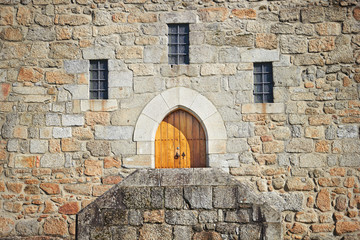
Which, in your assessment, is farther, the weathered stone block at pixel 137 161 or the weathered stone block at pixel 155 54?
the weathered stone block at pixel 155 54

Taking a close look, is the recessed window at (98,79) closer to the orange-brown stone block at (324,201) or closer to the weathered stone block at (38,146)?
the weathered stone block at (38,146)

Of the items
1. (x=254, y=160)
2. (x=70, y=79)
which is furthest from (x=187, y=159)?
(x=70, y=79)

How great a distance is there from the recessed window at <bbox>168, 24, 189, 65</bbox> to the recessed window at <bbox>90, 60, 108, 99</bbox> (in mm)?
1138

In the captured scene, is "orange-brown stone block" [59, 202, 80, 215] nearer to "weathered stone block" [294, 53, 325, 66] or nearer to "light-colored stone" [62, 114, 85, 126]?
"light-colored stone" [62, 114, 85, 126]

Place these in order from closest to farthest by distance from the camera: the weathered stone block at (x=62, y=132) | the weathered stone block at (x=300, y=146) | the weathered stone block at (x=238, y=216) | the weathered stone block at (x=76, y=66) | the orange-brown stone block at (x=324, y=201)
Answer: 1. the weathered stone block at (x=238, y=216)
2. the orange-brown stone block at (x=324, y=201)
3. the weathered stone block at (x=300, y=146)
4. the weathered stone block at (x=62, y=132)
5. the weathered stone block at (x=76, y=66)

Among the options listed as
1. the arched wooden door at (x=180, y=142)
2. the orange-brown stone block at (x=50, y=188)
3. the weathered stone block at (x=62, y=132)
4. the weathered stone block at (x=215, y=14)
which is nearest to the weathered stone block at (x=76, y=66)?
the weathered stone block at (x=62, y=132)

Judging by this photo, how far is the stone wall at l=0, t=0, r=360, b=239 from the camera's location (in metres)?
5.41

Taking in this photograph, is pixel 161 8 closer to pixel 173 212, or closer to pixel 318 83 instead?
pixel 318 83

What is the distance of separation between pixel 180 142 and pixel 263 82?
1.71m

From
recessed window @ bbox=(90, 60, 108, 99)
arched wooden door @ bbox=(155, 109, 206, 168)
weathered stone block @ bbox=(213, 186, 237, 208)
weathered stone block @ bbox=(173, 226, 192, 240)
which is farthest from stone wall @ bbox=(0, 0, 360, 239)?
weathered stone block @ bbox=(173, 226, 192, 240)

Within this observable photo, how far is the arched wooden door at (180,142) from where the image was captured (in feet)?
18.6

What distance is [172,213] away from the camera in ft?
12.3

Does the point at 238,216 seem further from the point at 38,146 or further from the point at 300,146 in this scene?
the point at 38,146

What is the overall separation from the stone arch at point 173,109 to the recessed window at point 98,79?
81 centimetres
